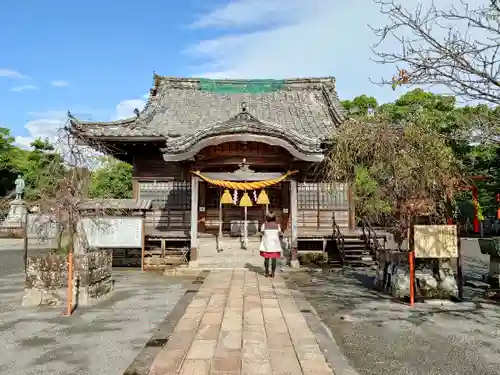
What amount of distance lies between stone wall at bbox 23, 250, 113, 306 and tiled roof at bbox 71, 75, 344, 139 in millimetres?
7907

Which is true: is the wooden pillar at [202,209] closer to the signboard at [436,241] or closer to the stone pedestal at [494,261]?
the signboard at [436,241]

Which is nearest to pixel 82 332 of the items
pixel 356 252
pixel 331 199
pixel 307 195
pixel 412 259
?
pixel 412 259

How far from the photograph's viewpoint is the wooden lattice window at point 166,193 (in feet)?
52.6

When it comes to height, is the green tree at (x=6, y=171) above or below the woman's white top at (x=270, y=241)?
above

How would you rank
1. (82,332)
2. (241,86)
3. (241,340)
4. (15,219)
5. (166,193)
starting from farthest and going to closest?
(15,219) → (241,86) → (166,193) → (82,332) → (241,340)

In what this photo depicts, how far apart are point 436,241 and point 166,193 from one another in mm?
10978

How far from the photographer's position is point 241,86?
21438 mm

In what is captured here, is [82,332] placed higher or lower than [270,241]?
lower

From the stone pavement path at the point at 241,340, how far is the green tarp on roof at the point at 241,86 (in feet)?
47.9

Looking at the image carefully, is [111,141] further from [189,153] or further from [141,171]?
[189,153]

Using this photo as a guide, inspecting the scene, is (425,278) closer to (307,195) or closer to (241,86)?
(307,195)

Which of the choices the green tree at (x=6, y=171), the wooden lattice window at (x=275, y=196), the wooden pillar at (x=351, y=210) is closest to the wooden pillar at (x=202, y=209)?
the wooden lattice window at (x=275, y=196)

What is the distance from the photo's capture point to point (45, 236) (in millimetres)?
Result: 8578

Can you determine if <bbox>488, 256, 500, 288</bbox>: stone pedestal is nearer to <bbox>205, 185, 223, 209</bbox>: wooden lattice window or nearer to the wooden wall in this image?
the wooden wall
